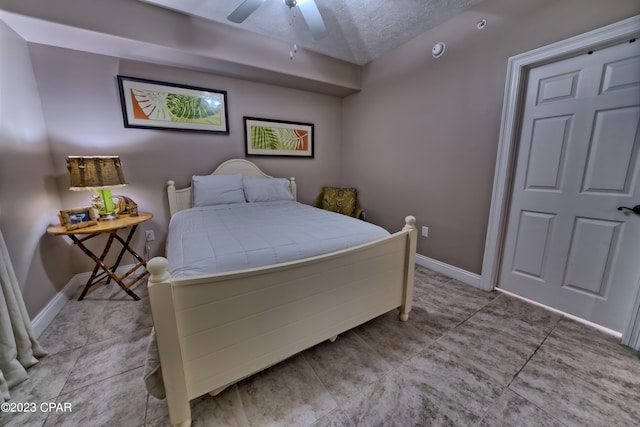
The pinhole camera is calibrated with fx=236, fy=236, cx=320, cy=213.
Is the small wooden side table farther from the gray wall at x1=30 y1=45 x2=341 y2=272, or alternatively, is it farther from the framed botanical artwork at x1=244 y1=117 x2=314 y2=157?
the framed botanical artwork at x1=244 y1=117 x2=314 y2=157

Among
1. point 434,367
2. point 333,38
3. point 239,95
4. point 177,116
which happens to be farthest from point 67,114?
point 434,367

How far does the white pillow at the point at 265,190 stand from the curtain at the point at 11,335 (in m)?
1.75

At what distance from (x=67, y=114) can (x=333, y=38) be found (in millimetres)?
2621

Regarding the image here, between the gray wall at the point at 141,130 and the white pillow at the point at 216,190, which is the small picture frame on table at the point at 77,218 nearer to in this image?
the gray wall at the point at 141,130

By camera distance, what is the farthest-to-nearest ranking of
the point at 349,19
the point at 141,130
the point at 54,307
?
the point at 141,130 < the point at 349,19 < the point at 54,307

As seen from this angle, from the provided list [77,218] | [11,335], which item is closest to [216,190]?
[77,218]

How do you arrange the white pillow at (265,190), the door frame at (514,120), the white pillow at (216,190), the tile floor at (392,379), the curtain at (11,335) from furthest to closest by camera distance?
the white pillow at (265,190) → the white pillow at (216,190) → the door frame at (514,120) → the curtain at (11,335) → the tile floor at (392,379)

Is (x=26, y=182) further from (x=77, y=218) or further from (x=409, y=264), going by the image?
(x=409, y=264)

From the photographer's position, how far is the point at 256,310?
1.12 metres

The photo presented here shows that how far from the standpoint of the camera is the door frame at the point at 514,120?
145 cm

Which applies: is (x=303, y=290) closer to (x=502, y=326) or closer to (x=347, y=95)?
(x=502, y=326)

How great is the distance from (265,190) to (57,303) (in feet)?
6.47

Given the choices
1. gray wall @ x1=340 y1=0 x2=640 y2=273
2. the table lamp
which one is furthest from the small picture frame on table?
gray wall @ x1=340 y1=0 x2=640 y2=273

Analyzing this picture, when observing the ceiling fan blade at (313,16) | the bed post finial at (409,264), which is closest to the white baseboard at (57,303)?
the bed post finial at (409,264)
